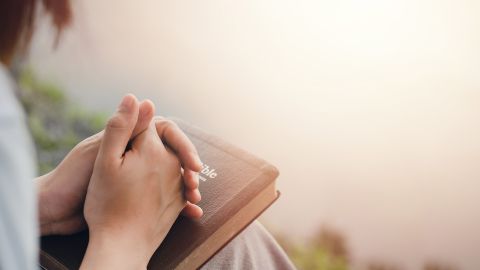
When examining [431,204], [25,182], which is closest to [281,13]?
[431,204]

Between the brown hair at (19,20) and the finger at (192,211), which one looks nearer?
the brown hair at (19,20)

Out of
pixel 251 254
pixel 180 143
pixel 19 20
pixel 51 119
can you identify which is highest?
pixel 19 20

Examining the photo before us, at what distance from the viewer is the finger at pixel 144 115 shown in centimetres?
60

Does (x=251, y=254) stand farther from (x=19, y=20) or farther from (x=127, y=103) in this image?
(x=19, y=20)

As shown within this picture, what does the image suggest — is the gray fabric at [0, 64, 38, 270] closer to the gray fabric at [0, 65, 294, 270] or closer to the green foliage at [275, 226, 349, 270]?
the gray fabric at [0, 65, 294, 270]

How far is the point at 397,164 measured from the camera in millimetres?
1134

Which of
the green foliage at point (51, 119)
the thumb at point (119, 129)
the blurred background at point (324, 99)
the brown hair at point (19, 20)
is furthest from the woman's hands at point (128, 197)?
the green foliage at point (51, 119)

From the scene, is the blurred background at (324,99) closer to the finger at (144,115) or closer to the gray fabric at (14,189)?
the finger at (144,115)

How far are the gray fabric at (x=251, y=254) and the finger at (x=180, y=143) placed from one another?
0.10m

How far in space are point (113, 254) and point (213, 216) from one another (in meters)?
0.11

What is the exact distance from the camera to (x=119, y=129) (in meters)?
0.58

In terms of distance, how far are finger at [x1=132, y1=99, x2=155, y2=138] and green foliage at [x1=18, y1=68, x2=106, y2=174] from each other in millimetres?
742

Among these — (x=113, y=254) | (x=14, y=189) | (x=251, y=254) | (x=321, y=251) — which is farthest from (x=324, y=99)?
(x=14, y=189)

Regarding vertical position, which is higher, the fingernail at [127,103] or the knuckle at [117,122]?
the fingernail at [127,103]
